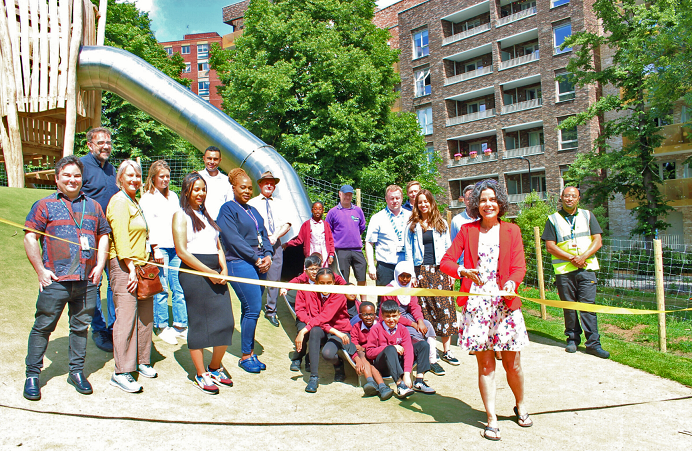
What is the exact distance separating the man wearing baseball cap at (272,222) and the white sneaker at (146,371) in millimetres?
2195

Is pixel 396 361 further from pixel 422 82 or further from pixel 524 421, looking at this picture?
pixel 422 82

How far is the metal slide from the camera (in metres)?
9.48

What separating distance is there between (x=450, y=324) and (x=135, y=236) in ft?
10.9

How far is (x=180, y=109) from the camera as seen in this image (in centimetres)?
1005

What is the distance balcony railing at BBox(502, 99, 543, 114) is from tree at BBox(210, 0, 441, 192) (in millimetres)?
14801

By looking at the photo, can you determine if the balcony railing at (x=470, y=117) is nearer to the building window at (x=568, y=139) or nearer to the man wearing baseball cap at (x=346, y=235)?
the building window at (x=568, y=139)

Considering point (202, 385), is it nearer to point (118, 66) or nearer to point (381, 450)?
point (381, 450)

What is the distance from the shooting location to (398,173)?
20234mm

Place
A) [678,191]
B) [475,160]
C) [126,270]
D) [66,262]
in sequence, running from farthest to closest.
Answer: [475,160], [678,191], [126,270], [66,262]

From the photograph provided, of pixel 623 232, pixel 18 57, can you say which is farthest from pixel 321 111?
pixel 623 232

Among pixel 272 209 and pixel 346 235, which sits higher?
pixel 272 209

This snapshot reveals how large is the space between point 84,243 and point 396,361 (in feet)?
8.88

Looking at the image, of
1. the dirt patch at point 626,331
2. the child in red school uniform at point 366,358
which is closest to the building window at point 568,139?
the dirt patch at point 626,331

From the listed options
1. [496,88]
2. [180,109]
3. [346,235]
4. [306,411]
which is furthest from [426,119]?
[306,411]
